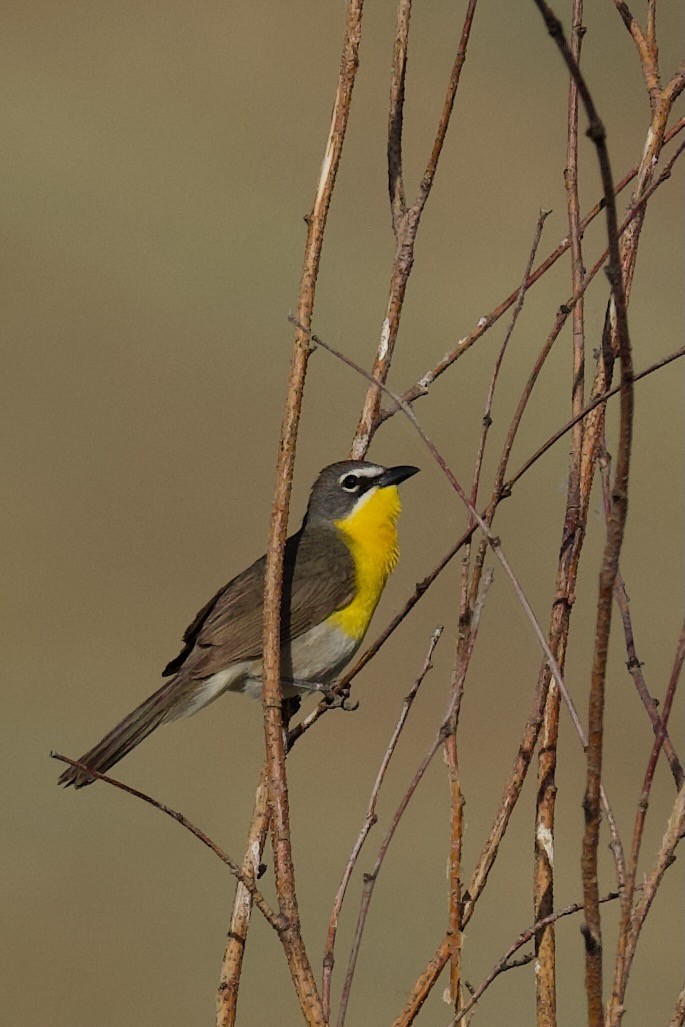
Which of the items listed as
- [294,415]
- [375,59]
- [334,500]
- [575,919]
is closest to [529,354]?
[375,59]

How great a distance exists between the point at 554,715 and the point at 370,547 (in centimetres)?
346

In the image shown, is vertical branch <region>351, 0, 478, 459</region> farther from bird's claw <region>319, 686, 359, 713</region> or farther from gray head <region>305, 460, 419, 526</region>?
gray head <region>305, 460, 419, 526</region>

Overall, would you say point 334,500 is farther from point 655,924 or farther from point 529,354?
point 529,354

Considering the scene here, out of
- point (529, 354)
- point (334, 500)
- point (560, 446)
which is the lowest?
point (334, 500)

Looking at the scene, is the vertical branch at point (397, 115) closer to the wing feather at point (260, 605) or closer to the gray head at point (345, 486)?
the gray head at point (345, 486)

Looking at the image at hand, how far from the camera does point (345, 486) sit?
249 inches

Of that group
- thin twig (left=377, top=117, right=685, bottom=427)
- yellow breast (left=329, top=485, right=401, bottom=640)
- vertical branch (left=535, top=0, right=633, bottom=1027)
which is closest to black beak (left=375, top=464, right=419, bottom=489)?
yellow breast (left=329, top=485, right=401, bottom=640)

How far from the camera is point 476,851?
1323 centimetres

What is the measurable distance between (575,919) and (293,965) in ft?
35.0

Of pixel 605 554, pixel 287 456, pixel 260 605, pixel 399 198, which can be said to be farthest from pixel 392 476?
pixel 605 554

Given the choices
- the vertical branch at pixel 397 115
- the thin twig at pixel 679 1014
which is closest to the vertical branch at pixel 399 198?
the vertical branch at pixel 397 115

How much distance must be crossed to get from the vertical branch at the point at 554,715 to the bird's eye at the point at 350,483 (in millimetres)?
2965

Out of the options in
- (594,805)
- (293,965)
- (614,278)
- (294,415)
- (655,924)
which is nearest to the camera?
(614,278)

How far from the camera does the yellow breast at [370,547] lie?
6242 mm
